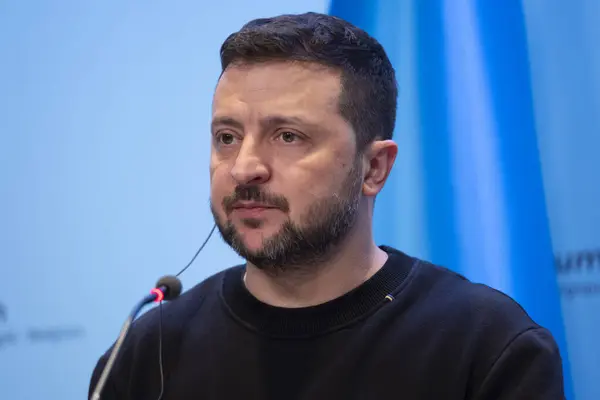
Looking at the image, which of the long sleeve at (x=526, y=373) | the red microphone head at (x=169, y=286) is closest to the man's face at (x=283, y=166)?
the red microphone head at (x=169, y=286)

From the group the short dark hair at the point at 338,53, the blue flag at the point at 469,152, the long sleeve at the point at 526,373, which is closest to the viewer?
the long sleeve at the point at 526,373

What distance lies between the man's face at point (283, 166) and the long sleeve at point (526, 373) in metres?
0.35

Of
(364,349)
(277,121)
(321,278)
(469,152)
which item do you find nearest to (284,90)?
(277,121)

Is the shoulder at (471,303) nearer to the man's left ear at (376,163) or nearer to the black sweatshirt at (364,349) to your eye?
the black sweatshirt at (364,349)

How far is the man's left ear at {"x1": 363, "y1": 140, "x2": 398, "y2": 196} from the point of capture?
A: 126cm

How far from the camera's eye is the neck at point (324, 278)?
4.12 feet

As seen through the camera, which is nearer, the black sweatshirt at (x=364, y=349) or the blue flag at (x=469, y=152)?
the black sweatshirt at (x=364, y=349)

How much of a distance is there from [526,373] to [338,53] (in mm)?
619

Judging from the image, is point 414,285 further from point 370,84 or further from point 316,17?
point 316,17

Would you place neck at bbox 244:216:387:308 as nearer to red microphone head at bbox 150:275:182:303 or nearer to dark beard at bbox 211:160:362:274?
dark beard at bbox 211:160:362:274

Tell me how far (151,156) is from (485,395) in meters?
1.02

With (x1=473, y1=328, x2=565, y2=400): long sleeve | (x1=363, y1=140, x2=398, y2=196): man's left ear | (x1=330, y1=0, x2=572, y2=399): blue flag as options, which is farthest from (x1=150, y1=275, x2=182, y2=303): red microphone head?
(x1=330, y1=0, x2=572, y2=399): blue flag

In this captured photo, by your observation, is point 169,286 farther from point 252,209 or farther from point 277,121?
point 277,121

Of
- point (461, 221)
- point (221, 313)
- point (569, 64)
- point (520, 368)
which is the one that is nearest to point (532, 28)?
point (569, 64)
